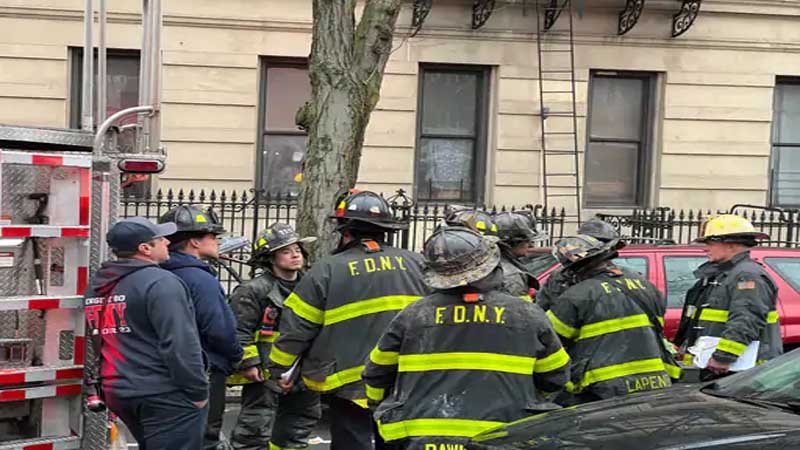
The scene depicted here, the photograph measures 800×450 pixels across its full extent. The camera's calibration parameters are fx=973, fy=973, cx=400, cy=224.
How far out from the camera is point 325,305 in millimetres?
5320

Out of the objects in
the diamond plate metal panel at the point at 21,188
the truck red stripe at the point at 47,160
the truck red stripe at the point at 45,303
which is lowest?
the truck red stripe at the point at 45,303

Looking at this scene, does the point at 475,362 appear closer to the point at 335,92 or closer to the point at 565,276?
the point at 565,276

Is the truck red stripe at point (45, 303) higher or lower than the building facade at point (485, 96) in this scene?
lower

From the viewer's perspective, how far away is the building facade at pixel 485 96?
14.2 metres

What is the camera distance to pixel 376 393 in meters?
4.23

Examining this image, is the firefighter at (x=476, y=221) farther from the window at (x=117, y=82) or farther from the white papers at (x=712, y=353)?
the window at (x=117, y=82)

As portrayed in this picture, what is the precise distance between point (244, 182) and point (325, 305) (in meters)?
9.62

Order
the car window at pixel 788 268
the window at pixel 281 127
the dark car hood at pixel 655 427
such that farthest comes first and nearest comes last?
the window at pixel 281 127 → the car window at pixel 788 268 → the dark car hood at pixel 655 427

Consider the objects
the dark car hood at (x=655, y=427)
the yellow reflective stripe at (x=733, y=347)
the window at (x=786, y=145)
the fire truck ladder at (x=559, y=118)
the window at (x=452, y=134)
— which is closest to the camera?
the dark car hood at (x=655, y=427)

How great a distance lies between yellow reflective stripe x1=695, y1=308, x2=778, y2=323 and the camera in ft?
19.5

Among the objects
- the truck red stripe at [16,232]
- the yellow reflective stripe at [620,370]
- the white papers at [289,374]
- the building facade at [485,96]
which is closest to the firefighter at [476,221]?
the yellow reflective stripe at [620,370]

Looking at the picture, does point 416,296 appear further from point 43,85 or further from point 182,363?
point 43,85

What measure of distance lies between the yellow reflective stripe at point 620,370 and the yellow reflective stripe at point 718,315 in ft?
3.35

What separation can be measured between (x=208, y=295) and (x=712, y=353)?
9.90 feet
